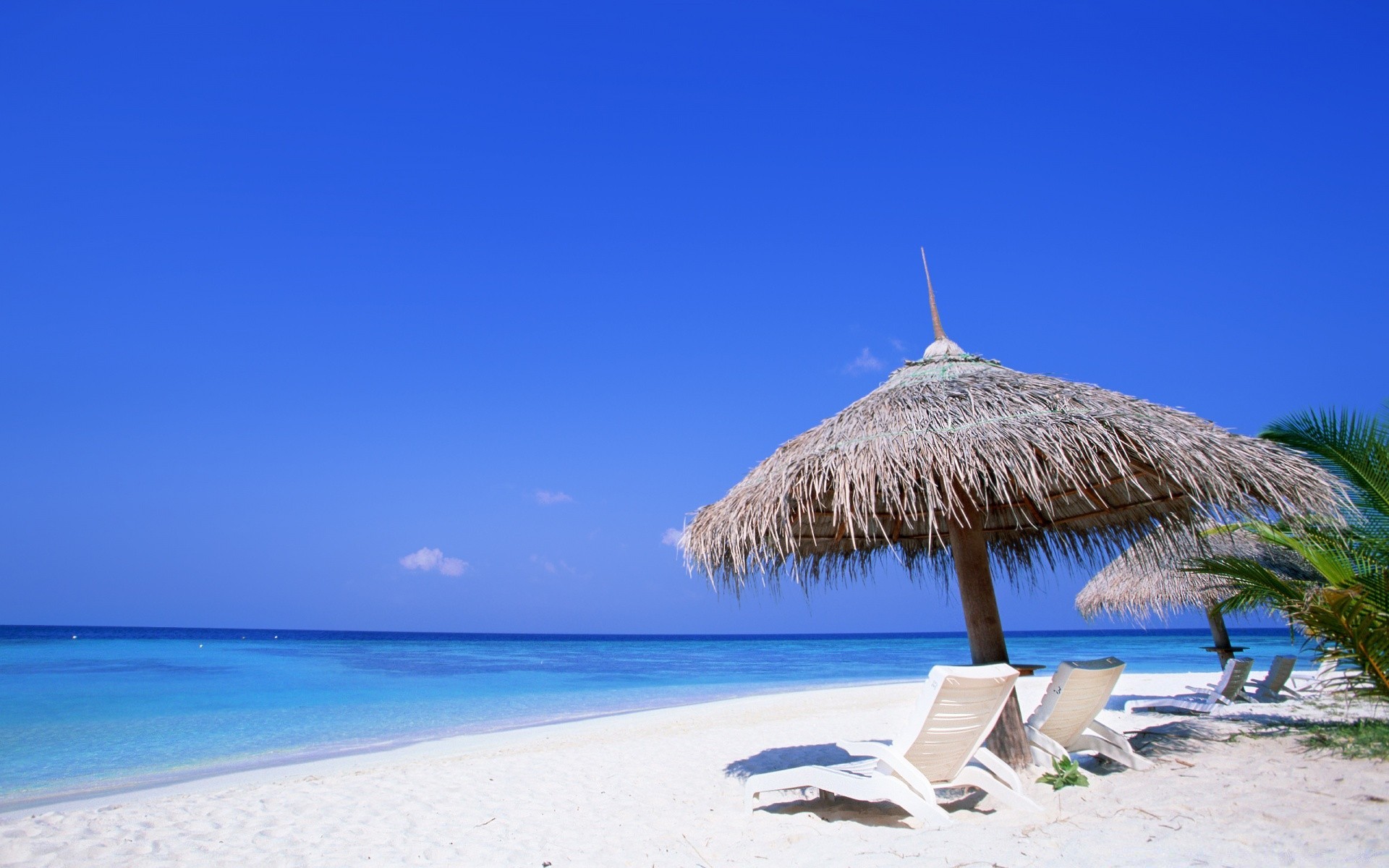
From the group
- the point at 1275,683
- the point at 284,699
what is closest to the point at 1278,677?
the point at 1275,683

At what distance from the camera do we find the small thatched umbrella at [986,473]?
3.83m

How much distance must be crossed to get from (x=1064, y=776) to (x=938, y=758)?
35.8 inches

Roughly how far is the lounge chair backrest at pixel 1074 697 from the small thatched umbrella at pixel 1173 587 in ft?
14.5

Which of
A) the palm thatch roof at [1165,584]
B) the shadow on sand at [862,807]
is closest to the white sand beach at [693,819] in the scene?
the shadow on sand at [862,807]

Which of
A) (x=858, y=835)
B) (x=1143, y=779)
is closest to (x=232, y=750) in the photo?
(x=858, y=835)

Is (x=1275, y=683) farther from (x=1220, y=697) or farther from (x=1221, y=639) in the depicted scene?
(x=1221, y=639)

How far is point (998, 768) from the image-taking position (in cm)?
370

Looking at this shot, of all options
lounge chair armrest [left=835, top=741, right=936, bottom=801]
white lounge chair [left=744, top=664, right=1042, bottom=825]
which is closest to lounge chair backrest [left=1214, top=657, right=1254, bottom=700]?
white lounge chair [left=744, top=664, right=1042, bottom=825]

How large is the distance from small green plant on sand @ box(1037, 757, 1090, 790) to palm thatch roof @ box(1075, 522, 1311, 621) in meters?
4.83

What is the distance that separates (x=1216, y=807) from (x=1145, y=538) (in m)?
2.02

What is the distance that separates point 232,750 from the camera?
830 cm

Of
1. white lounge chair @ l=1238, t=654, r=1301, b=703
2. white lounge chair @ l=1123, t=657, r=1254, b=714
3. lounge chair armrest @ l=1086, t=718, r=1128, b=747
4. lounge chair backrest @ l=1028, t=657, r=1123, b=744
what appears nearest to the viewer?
lounge chair backrest @ l=1028, t=657, r=1123, b=744

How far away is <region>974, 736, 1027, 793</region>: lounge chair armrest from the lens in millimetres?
3662

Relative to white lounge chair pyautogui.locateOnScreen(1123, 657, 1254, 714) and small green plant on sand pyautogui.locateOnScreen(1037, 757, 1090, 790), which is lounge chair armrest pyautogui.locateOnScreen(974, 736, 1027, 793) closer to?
small green plant on sand pyautogui.locateOnScreen(1037, 757, 1090, 790)
